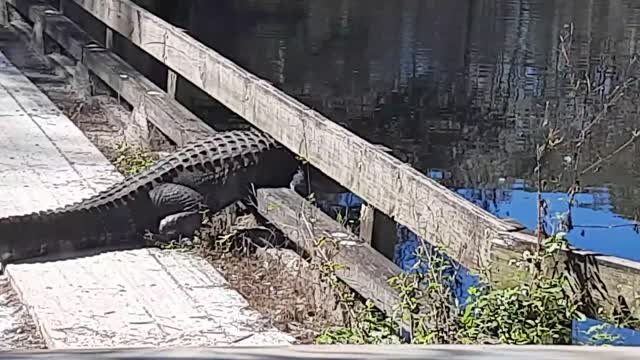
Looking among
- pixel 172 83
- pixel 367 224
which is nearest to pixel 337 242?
pixel 367 224

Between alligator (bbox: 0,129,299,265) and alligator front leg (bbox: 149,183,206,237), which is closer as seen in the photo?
alligator (bbox: 0,129,299,265)

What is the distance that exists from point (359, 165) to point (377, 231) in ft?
0.90

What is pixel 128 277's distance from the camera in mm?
4012

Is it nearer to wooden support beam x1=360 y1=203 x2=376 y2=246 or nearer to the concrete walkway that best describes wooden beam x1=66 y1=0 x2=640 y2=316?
wooden support beam x1=360 y1=203 x2=376 y2=246

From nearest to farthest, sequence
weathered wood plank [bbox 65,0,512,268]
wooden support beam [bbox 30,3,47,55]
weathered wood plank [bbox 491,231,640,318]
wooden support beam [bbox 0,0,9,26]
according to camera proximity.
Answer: weathered wood plank [bbox 491,231,640,318] < weathered wood plank [bbox 65,0,512,268] < wooden support beam [bbox 30,3,47,55] < wooden support beam [bbox 0,0,9,26]

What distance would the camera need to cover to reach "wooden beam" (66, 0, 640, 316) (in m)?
2.98

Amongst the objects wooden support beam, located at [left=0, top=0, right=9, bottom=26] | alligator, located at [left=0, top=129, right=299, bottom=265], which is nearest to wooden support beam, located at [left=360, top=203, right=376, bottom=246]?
alligator, located at [left=0, top=129, right=299, bottom=265]

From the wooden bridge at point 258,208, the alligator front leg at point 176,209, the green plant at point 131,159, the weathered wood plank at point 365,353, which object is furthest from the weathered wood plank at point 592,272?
the green plant at point 131,159

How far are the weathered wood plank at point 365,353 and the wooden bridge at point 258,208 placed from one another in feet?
5.36

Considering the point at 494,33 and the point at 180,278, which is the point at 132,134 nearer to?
the point at 180,278

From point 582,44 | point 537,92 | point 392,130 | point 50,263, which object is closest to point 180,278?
point 50,263

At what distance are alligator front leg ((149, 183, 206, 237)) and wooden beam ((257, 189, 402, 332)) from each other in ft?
0.89

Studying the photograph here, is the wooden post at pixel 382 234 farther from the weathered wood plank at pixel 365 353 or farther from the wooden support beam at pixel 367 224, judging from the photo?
the weathered wood plank at pixel 365 353

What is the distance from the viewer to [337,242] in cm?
383
